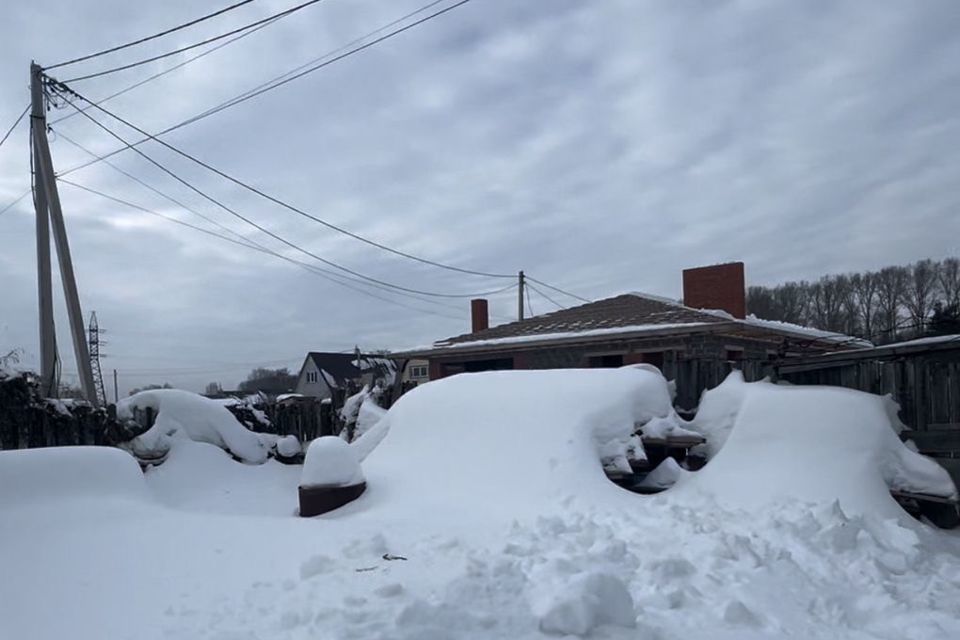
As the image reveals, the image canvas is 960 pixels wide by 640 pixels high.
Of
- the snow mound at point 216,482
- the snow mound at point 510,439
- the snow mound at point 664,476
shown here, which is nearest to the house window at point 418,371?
the snow mound at point 216,482

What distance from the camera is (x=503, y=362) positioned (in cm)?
1875

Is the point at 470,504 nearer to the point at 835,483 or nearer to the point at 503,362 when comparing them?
the point at 835,483

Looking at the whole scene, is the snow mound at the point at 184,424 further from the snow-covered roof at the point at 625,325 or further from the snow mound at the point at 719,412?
the snow-covered roof at the point at 625,325

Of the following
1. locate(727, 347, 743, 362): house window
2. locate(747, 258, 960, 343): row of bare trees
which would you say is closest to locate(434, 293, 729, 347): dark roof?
locate(727, 347, 743, 362): house window

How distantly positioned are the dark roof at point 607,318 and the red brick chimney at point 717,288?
549 mm

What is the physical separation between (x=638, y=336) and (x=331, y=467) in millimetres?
9394

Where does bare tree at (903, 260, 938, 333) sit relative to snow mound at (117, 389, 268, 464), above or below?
above

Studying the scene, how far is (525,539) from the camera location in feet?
16.5

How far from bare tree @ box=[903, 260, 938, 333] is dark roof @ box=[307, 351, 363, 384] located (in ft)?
133

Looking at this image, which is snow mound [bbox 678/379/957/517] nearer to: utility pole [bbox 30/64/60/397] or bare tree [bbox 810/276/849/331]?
utility pole [bbox 30/64/60/397]

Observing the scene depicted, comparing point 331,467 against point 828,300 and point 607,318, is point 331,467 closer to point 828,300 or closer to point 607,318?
point 607,318

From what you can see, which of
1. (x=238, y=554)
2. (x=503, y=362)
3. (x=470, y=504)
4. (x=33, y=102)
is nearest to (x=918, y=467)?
(x=470, y=504)

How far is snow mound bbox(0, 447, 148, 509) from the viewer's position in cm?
527

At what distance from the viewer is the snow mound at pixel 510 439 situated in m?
6.45
